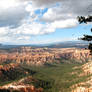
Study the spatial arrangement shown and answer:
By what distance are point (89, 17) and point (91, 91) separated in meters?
190

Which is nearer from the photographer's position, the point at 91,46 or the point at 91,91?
the point at 91,46

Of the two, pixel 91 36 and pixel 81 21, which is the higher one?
pixel 81 21

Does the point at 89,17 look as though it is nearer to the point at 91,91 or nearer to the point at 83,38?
the point at 83,38

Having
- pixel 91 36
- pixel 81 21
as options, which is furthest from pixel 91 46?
pixel 81 21

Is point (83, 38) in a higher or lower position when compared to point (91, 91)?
higher

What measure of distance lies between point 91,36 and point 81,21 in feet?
11.1

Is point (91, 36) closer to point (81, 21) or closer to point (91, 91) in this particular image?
point (81, 21)

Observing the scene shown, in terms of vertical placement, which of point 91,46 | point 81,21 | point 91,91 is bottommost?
point 91,91

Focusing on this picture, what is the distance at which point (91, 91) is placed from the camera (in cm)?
19975

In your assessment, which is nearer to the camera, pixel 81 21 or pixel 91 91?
pixel 81 21

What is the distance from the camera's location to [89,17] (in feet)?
92.8

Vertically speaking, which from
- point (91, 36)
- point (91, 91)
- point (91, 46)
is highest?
point (91, 36)

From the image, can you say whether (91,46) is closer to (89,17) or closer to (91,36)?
(91,36)

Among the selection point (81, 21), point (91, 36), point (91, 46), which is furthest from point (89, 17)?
point (91, 46)
